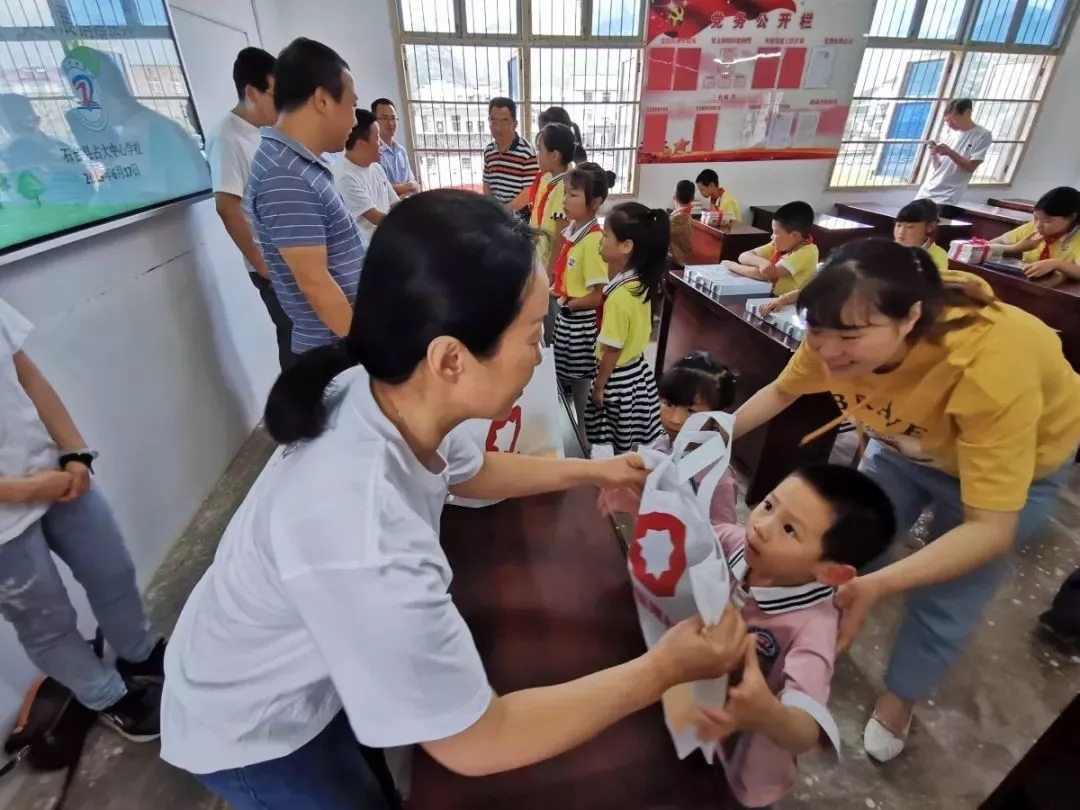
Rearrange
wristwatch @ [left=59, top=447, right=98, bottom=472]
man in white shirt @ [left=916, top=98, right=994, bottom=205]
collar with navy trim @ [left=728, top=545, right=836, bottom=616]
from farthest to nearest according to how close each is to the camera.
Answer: man in white shirt @ [left=916, top=98, right=994, bottom=205] < wristwatch @ [left=59, top=447, right=98, bottom=472] < collar with navy trim @ [left=728, top=545, right=836, bottom=616]

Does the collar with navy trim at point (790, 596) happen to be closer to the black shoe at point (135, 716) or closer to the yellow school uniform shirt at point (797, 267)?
the black shoe at point (135, 716)

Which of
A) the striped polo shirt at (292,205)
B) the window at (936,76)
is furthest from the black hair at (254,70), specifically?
the window at (936,76)

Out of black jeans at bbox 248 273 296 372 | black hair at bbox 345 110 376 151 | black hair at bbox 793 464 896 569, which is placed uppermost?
black hair at bbox 345 110 376 151

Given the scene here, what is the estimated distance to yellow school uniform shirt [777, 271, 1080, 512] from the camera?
0.93m

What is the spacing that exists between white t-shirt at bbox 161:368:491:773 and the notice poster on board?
594cm

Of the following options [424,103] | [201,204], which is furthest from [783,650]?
[424,103]

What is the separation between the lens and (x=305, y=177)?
1.45m

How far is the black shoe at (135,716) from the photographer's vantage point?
143 cm

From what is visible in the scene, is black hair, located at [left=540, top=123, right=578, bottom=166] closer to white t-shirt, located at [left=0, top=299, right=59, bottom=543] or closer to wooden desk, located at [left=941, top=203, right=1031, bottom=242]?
white t-shirt, located at [left=0, top=299, right=59, bottom=543]

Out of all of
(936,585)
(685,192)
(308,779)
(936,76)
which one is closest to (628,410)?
(936,585)

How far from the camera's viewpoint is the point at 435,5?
4.91 meters

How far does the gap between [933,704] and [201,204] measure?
10.8 feet

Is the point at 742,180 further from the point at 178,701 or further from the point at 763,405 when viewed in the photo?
the point at 178,701

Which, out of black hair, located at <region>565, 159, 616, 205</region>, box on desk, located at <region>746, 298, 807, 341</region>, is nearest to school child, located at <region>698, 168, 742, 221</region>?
box on desk, located at <region>746, 298, 807, 341</region>
